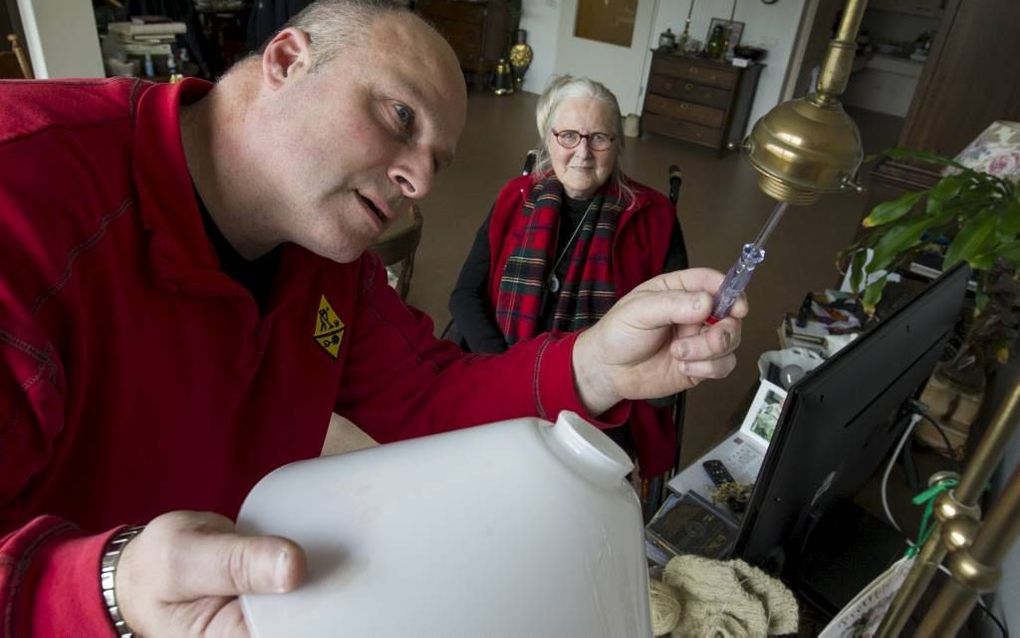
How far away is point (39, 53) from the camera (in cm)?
312

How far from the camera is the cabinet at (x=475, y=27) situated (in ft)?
22.3

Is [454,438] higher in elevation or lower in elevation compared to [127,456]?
higher

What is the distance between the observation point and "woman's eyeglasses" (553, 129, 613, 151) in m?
1.79

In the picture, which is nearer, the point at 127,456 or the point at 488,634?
the point at 488,634

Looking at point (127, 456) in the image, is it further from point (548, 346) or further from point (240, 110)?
point (548, 346)

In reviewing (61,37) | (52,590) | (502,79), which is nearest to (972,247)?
(52,590)

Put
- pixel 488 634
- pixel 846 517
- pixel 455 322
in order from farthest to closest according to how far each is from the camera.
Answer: pixel 455 322, pixel 846 517, pixel 488 634

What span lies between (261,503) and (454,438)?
0.13 metres

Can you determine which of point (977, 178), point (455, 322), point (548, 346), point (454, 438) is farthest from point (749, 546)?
point (455, 322)

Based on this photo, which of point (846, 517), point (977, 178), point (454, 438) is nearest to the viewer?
point (454, 438)

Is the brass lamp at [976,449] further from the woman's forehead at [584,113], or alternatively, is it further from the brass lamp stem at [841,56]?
the woman's forehead at [584,113]

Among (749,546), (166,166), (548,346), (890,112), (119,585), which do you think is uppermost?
(166,166)

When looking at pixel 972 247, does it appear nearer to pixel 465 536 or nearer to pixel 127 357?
pixel 465 536

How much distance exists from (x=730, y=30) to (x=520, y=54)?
2295 millimetres
